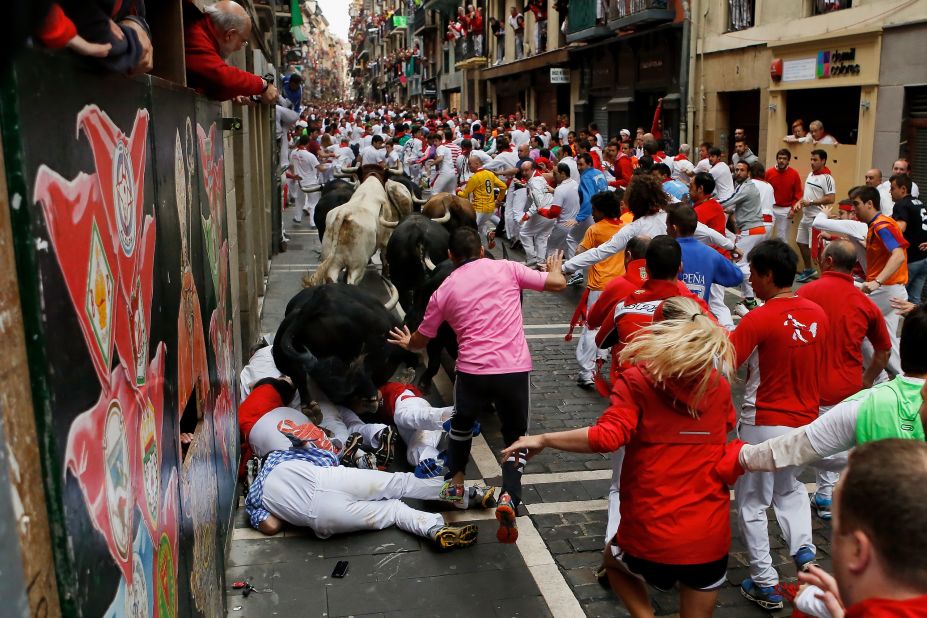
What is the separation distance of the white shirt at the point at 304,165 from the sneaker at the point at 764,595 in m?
16.0

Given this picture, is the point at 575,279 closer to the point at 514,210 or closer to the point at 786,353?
the point at 514,210

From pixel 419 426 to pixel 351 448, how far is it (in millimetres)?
558

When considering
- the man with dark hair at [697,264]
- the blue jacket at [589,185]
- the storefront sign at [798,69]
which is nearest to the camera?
the man with dark hair at [697,264]

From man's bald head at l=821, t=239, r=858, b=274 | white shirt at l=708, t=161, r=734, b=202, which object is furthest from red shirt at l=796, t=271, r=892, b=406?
white shirt at l=708, t=161, r=734, b=202

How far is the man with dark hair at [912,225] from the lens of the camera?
29.8ft

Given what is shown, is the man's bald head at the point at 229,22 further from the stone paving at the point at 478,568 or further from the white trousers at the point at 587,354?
the white trousers at the point at 587,354

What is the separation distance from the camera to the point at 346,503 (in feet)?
17.2

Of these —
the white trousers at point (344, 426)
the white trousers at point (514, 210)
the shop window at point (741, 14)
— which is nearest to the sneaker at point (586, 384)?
the white trousers at point (344, 426)

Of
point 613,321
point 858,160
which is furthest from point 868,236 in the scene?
point 858,160

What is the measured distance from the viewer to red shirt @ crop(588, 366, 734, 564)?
138 inches

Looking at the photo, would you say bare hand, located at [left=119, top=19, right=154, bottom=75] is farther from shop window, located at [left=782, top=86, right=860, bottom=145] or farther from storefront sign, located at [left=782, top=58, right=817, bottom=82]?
storefront sign, located at [left=782, top=58, right=817, bottom=82]

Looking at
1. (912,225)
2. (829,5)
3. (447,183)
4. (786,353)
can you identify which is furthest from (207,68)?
(829,5)

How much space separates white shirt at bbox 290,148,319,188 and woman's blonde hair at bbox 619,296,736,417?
1656 centimetres

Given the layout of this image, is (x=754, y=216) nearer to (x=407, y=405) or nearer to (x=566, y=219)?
(x=566, y=219)
